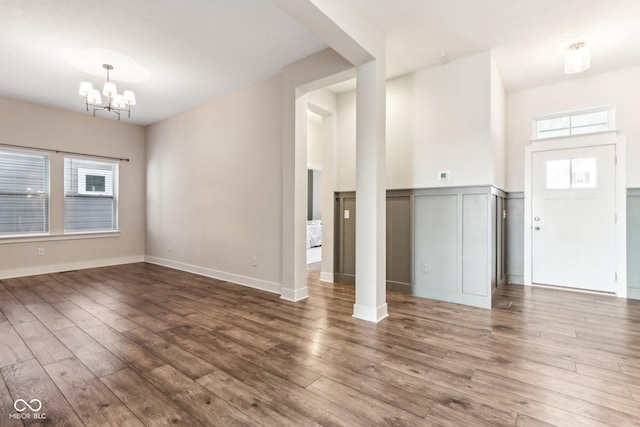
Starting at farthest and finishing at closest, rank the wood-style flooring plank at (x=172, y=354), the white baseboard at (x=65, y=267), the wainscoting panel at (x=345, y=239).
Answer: the white baseboard at (x=65, y=267), the wainscoting panel at (x=345, y=239), the wood-style flooring plank at (x=172, y=354)

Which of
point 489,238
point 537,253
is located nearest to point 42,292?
point 489,238

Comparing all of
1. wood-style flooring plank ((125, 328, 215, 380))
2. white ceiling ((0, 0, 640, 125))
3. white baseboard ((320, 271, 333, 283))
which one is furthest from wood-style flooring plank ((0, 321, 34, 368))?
white baseboard ((320, 271, 333, 283))

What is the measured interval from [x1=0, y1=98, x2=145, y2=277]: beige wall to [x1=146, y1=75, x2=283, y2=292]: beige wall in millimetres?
407

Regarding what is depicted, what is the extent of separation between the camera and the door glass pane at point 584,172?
13.4 feet

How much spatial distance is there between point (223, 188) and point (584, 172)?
5.31 meters

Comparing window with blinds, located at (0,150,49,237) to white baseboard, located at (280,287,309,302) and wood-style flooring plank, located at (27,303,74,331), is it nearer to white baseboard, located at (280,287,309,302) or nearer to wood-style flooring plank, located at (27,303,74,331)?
wood-style flooring plank, located at (27,303,74,331)

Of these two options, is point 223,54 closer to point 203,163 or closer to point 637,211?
point 203,163

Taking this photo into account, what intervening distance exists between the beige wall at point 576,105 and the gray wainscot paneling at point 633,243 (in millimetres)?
179

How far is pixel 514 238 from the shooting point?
15.2 feet

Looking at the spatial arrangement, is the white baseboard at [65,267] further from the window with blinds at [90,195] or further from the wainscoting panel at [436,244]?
the wainscoting panel at [436,244]


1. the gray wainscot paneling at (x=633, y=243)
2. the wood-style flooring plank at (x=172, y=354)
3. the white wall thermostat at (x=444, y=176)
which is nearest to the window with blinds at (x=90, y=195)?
the wood-style flooring plank at (x=172, y=354)

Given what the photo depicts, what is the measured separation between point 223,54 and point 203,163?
211 cm

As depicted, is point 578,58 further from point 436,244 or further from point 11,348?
point 11,348

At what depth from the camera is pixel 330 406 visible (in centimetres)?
169
